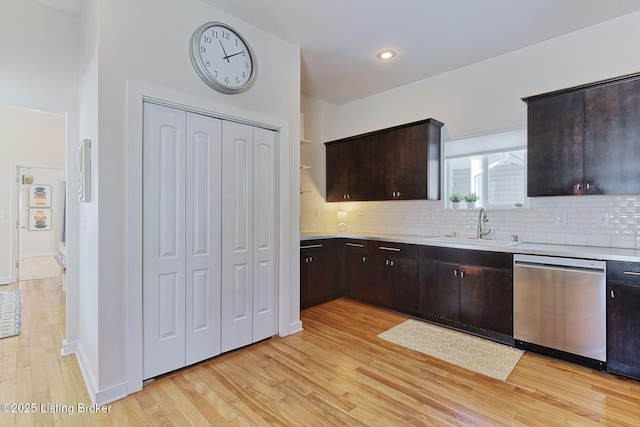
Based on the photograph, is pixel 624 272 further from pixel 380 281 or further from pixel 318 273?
pixel 318 273

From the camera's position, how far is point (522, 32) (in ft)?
9.80

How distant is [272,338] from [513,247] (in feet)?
8.09

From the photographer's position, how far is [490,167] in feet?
11.9

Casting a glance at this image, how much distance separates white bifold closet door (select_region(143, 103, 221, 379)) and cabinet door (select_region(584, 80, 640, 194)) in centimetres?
320

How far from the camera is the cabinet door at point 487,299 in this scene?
9.50 ft

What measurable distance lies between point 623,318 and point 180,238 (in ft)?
11.2

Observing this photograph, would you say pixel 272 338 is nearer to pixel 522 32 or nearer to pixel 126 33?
pixel 126 33

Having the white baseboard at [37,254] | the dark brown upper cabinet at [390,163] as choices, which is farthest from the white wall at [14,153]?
the dark brown upper cabinet at [390,163]

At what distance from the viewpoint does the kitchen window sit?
3408 mm

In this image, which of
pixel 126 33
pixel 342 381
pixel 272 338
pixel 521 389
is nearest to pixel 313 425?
pixel 342 381

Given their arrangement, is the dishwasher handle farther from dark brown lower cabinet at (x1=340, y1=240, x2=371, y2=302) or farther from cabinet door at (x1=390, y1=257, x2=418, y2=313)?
dark brown lower cabinet at (x1=340, y1=240, x2=371, y2=302)

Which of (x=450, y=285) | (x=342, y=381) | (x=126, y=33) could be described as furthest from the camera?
(x=450, y=285)

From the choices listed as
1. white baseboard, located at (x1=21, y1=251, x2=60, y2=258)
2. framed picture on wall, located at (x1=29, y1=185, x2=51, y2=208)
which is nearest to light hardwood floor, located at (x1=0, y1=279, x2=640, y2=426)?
white baseboard, located at (x1=21, y1=251, x2=60, y2=258)

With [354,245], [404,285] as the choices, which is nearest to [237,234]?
[354,245]
